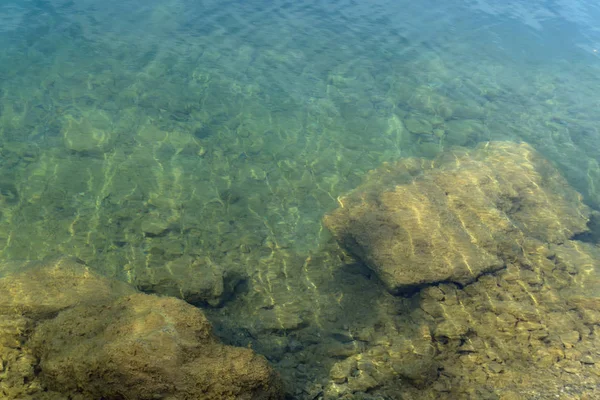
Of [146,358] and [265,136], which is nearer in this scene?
[146,358]

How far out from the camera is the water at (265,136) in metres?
5.26

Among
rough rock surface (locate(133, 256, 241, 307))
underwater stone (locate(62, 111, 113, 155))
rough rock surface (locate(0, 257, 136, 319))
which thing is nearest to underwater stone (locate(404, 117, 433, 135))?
rough rock surface (locate(133, 256, 241, 307))

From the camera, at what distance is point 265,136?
8.63 metres

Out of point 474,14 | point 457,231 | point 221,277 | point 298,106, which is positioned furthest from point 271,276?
point 474,14

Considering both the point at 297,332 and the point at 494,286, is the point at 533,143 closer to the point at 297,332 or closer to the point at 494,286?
the point at 494,286

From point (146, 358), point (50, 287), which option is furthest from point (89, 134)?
point (146, 358)

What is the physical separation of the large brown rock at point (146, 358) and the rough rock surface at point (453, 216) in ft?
8.69

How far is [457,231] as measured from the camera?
5805 mm

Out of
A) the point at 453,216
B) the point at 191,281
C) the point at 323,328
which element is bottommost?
the point at 323,328

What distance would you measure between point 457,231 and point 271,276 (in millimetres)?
2672

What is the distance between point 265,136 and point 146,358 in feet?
19.7

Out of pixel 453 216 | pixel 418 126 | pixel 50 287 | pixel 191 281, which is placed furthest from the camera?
pixel 418 126

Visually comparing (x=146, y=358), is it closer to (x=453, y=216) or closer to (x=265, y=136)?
(x=453, y=216)

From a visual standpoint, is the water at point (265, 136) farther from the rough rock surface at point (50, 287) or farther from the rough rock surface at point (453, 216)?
the rough rock surface at point (50, 287)
